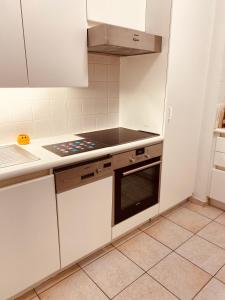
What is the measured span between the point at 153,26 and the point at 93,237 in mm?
1716

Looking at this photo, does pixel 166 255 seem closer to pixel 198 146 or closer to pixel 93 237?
pixel 93 237

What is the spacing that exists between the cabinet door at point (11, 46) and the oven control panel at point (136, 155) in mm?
810

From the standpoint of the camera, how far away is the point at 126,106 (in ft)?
7.25

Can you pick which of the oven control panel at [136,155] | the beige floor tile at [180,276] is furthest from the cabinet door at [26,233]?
the beige floor tile at [180,276]

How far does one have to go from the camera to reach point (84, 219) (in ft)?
5.03

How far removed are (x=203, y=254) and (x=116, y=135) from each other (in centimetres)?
120

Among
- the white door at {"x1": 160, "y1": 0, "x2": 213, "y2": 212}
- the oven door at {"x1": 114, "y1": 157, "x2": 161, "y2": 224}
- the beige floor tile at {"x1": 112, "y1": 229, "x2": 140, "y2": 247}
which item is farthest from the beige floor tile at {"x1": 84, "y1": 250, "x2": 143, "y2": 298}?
the white door at {"x1": 160, "y1": 0, "x2": 213, "y2": 212}

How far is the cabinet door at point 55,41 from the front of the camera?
127cm

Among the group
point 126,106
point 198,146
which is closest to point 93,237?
point 126,106

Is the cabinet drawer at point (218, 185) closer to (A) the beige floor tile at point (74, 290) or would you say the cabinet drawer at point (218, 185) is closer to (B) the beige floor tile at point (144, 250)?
(B) the beige floor tile at point (144, 250)

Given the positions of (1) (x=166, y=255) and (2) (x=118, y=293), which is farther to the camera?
(1) (x=166, y=255)

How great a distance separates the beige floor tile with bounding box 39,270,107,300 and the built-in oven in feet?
1.53

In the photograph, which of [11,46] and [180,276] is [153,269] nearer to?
[180,276]

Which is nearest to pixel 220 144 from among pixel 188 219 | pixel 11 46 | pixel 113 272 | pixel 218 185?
pixel 218 185
